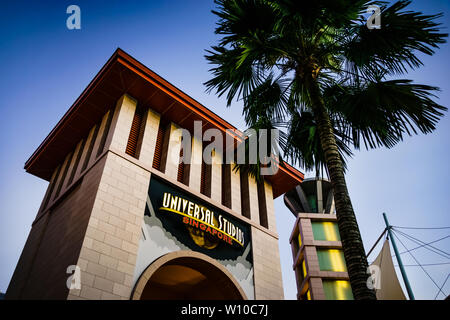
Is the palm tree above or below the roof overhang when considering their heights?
below

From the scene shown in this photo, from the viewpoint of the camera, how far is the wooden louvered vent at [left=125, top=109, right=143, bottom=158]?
440 inches

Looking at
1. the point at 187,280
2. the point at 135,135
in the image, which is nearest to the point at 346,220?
the point at 135,135

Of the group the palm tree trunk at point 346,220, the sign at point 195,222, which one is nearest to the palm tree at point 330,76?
the palm tree trunk at point 346,220

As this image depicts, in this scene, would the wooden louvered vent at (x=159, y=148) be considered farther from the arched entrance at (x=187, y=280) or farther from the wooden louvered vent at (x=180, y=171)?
the arched entrance at (x=187, y=280)

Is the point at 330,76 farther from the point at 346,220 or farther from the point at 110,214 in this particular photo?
the point at 110,214

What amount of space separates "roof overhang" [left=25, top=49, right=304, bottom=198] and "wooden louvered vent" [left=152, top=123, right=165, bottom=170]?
63cm

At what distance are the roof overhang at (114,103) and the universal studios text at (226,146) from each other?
0.90 feet

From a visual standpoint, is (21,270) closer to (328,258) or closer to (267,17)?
(267,17)

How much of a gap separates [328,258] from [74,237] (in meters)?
34.0

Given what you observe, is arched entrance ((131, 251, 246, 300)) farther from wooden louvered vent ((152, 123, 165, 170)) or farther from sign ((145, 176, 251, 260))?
wooden louvered vent ((152, 123, 165, 170))

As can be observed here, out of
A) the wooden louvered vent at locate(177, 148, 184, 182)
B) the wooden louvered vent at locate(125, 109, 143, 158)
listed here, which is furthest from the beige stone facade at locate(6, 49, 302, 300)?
the wooden louvered vent at locate(177, 148, 184, 182)

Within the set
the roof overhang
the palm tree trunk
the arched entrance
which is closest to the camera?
the palm tree trunk

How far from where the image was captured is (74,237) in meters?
8.52

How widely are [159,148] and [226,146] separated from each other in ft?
10.8
